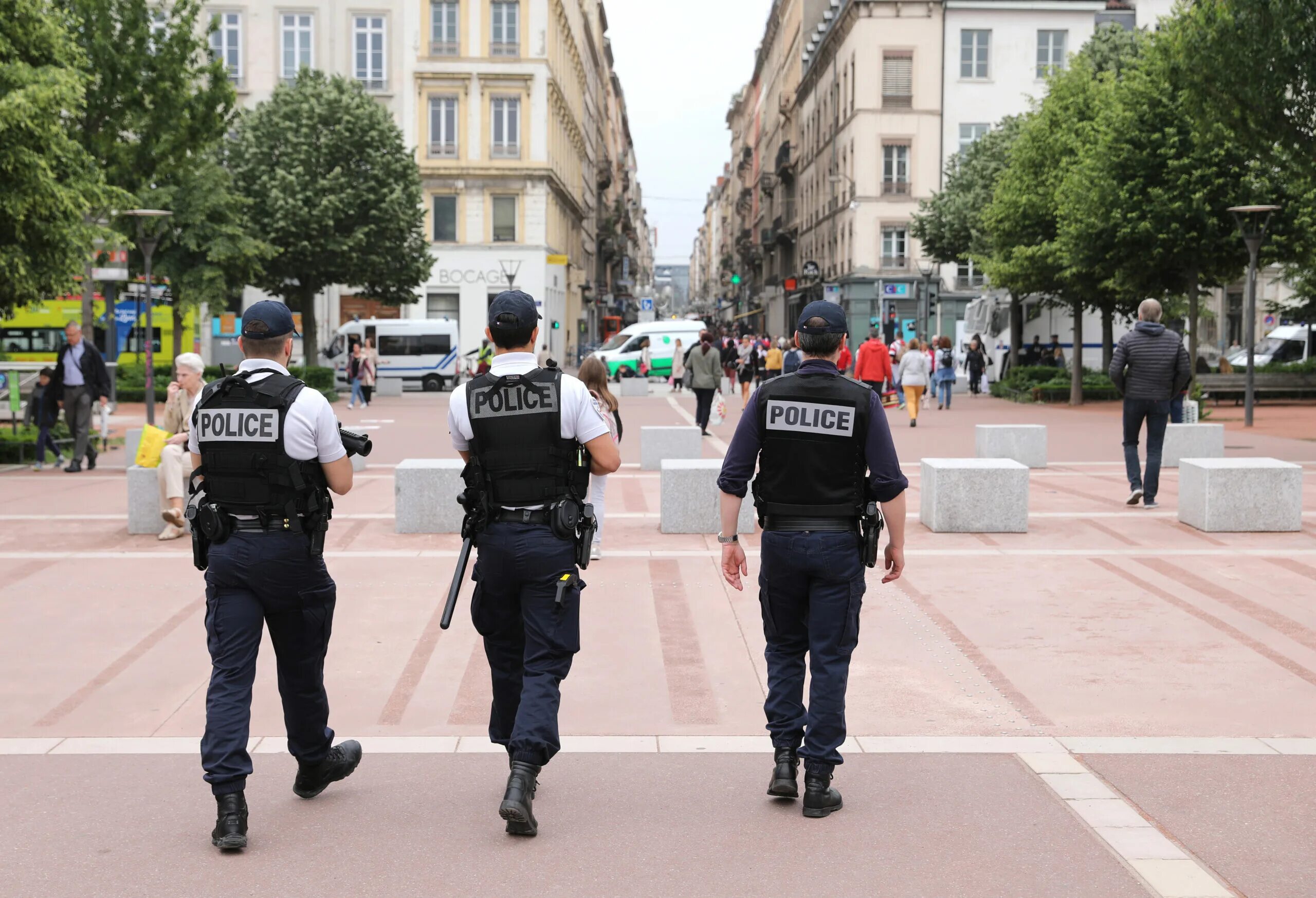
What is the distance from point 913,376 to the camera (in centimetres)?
2659

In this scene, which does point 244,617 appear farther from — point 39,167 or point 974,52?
point 974,52

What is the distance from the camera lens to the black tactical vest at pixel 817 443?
5.09 metres

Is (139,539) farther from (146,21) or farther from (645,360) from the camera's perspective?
(645,360)

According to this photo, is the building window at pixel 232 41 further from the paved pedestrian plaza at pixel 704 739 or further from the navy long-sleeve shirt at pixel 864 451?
the navy long-sleeve shirt at pixel 864 451

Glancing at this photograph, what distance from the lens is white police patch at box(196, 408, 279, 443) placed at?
4.83m

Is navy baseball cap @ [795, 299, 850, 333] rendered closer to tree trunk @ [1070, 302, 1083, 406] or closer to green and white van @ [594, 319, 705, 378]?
tree trunk @ [1070, 302, 1083, 406]

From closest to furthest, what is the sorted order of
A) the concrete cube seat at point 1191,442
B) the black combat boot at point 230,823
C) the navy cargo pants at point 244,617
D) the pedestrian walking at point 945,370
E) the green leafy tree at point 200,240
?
the black combat boot at point 230,823 < the navy cargo pants at point 244,617 < the concrete cube seat at point 1191,442 < the pedestrian walking at point 945,370 < the green leafy tree at point 200,240

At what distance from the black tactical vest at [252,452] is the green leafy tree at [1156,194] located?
25.8 metres

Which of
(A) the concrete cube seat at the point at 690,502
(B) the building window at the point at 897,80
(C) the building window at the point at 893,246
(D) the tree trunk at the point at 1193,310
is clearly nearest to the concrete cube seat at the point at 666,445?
(A) the concrete cube seat at the point at 690,502

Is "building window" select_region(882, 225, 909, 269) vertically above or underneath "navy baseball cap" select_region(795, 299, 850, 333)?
above

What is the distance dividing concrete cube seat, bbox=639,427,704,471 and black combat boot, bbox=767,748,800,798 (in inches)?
472

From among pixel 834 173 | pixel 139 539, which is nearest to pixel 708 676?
pixel 139 539

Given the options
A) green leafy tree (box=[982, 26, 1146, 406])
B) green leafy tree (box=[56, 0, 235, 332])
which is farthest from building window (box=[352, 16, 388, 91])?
green leafy tree (box=[982, 26, 1146, 406])

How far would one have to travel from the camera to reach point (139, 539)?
38.9ft
